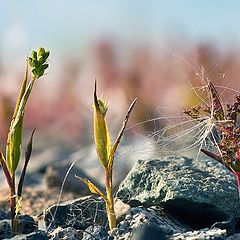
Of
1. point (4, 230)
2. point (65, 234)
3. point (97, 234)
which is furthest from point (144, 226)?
point (4, 230)

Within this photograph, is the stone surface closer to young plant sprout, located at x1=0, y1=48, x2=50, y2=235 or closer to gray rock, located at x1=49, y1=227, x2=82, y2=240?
gray rock, located at x1=49, y1=227, x2=82, y2=240

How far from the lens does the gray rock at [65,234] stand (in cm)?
340

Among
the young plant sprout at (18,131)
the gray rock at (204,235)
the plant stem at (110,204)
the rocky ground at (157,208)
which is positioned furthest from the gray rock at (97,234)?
the young plant sprout at (18,131)

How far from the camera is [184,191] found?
3.83 metres

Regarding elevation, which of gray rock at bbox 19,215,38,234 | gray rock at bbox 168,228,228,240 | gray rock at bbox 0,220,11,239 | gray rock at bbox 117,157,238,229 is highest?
gray rock at bbox 168,228,228,240

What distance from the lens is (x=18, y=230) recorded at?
374 cm

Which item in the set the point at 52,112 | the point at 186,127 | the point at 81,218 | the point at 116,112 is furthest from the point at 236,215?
the point at 52,112

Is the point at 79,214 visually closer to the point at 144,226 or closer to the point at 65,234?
the point at 65,234

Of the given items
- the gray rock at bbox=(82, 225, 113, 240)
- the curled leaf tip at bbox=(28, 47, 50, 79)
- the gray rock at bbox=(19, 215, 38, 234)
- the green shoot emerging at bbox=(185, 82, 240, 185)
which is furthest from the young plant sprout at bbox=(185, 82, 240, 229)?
the gray rock at bbox=(19, 215, 38, 234)

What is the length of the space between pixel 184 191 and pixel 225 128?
510 mm

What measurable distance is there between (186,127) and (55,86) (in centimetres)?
619

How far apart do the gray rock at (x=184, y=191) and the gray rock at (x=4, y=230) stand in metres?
0.65

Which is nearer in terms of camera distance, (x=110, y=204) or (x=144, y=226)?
(x=144, y=226)

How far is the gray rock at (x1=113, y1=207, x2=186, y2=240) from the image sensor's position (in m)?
3.16
